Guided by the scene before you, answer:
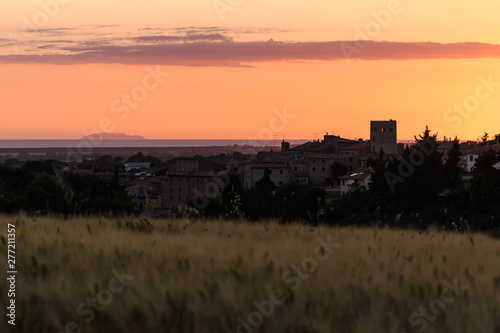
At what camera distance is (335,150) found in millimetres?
140625

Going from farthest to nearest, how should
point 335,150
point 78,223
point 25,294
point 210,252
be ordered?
point 335,150 < point 78,223 < point 210,252 < point 25,294

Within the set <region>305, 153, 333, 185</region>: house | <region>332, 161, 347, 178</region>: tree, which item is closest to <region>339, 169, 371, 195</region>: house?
<region>332, 161, 347, 178</region>: tree

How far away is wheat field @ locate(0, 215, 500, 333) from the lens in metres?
6.34

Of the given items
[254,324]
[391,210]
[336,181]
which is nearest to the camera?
[254,324]

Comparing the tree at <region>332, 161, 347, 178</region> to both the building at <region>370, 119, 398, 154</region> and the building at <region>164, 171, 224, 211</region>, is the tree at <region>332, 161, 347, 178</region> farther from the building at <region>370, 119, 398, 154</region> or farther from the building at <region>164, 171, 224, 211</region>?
the building at <region>370, 119, 398, 154</region>

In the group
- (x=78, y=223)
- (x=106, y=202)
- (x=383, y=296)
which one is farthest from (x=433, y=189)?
(x=383, y=296)

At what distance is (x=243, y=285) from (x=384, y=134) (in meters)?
154

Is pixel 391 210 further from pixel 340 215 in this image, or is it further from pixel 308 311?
pixel 308 311

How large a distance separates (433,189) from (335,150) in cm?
8892

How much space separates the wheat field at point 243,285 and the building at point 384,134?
149819mm

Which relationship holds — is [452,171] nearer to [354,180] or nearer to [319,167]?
[354,180]

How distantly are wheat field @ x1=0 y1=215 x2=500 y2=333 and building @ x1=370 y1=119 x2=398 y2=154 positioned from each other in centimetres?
14982

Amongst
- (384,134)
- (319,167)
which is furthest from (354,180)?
(384,134)

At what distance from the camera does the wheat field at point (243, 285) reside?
634 centimetres
